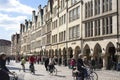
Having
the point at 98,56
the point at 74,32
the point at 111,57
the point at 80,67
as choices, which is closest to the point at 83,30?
the point at 74,32

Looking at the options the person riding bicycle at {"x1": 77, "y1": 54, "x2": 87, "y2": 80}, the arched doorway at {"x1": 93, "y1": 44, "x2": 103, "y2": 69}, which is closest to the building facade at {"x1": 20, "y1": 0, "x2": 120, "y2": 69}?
the arched doorway at {"x1": 93, "y1": 44, "x2": 103, "y2": 69}

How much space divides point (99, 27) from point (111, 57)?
480cm

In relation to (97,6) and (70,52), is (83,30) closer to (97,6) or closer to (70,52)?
(97,6)

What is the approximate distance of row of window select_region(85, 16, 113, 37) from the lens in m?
46.9

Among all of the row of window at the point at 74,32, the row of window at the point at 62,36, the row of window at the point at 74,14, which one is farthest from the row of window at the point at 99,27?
the row of window at the point at 62,36

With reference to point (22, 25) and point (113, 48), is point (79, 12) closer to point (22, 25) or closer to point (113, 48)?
point (113, 48)

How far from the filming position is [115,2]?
45438 millimetres

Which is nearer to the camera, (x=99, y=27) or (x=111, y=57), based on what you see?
(x=111, y=57)

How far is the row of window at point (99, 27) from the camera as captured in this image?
46906mm

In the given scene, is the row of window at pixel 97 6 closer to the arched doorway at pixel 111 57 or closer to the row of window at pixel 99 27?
the row of window at pixel 99 27

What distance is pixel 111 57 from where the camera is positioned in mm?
47594

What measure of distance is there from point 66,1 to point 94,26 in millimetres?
16839

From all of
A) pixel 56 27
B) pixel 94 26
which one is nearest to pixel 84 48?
pixel 94 26

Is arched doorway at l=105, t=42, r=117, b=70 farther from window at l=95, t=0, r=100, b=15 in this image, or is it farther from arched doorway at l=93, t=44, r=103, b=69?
window at l=95, t=0, r=100, b=15
